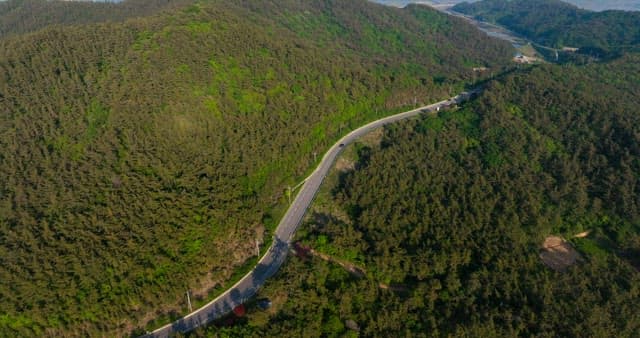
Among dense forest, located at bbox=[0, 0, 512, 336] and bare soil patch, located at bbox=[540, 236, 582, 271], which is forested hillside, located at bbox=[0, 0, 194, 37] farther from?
bare soil patch, located at bbox=[540, 236, 582, 271]

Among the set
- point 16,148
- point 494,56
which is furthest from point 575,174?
point 494,56

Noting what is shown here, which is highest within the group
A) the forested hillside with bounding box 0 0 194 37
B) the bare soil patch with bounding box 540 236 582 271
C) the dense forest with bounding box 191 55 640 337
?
the forested hillside with bounding box 0 0 194 37

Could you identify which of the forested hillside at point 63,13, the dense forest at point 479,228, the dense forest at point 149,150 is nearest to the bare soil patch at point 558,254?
the dense forest at point 479,228

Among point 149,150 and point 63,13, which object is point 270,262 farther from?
point 63,13

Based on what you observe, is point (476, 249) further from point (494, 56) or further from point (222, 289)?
point (494, 56)

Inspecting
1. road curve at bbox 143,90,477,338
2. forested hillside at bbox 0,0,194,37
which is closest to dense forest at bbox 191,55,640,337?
road curve at bbox 143,90,477,338

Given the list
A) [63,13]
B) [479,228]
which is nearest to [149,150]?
[479,228]
